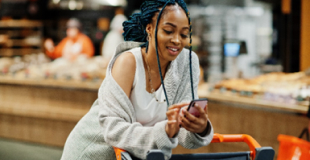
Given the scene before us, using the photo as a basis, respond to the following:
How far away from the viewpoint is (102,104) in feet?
4.28

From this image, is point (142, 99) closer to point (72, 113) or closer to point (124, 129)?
point (124, 129)

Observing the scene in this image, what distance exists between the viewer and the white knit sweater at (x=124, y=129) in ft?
3.90

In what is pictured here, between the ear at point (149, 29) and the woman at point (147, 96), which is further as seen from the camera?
the ear at point (149, 29)

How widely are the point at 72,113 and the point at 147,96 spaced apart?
10.5ft

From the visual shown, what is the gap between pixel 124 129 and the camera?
122cm

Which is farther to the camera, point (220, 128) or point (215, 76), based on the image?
point (215, 76)

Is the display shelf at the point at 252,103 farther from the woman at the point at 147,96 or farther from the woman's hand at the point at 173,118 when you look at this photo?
the woman's hand at the point at 173,118

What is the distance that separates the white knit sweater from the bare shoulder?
0.09 ft

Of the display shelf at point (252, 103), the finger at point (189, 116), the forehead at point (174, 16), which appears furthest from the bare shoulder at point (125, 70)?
the display shelf at point (252, 103)

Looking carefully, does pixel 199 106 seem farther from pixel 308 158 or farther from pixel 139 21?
pixel 308 158

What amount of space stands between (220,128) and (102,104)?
2347 mm

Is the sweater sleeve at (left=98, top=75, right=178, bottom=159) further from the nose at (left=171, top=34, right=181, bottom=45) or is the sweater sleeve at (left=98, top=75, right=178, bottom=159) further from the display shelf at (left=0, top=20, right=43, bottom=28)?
the display shelf at (left=0, top=20, right=43, bottom=28)

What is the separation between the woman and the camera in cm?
117

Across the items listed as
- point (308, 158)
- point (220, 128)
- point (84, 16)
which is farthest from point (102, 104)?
point (84, 16)
